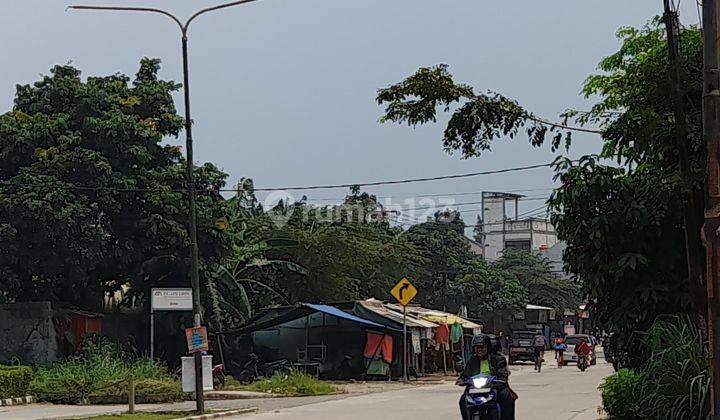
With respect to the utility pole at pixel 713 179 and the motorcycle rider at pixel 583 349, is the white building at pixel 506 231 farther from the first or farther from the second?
the utility pole at pixel 713 179

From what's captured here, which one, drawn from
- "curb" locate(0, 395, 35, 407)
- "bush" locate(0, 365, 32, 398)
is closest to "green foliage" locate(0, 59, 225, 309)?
"bush" locate(0, 365, 32, 398)

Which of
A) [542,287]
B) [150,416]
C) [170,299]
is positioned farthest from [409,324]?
[542,287]

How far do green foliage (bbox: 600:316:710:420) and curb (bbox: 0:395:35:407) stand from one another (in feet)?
61.6

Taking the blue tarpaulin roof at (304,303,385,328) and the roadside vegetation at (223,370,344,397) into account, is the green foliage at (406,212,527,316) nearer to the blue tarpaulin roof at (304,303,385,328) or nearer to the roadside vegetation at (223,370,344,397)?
the blue tarpaulin roof at (304,303,385,328)

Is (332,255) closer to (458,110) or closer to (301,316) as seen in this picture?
(301,316)

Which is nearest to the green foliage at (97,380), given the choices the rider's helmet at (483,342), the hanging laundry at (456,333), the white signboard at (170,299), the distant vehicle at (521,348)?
the white signboard at (170,299)

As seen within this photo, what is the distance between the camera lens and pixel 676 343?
36.1 feet

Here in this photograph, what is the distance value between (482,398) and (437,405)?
1185 centimetres

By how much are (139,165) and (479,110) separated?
2172cm

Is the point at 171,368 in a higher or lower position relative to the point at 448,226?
lower

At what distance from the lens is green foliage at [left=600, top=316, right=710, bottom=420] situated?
32.9ft

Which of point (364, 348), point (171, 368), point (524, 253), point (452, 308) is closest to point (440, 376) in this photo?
point (364, 348)

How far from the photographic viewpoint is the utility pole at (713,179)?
7062 mm

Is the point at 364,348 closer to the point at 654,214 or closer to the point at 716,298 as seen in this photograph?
the point at 654,214
